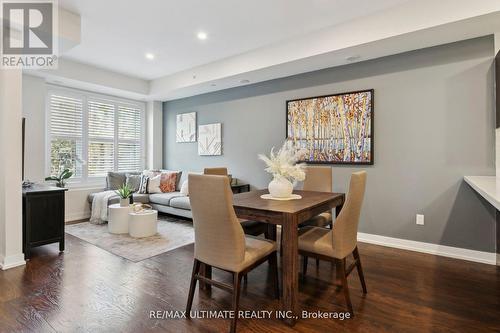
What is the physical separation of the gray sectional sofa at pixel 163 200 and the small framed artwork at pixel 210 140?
3.30 ft

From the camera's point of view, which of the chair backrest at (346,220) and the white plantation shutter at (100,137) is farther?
the white plantation shutter at (100,137)

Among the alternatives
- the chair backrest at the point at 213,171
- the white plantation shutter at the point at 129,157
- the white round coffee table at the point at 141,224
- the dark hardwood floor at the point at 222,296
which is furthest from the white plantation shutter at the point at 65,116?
the chair backrest at the point at 213,171

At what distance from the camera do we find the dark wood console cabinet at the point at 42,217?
A: 9.93 ft

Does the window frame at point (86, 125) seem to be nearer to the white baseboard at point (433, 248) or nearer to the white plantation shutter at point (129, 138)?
the white plantation shutter at point (129, 138)

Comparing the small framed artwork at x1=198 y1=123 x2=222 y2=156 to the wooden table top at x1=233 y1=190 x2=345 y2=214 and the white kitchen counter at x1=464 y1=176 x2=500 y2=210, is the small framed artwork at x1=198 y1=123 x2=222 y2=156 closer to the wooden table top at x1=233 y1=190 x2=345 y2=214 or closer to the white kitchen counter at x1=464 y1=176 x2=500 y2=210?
the wooden table top at x1=233 y1=190 x2=345 y2=214

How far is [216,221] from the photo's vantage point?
1.83 meters

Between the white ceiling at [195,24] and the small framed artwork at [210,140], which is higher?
the white ceiling at [195,24]

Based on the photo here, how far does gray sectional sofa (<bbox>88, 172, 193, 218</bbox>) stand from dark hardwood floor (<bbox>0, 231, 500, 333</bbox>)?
4.88ft

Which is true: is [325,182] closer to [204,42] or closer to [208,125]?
[204,42]

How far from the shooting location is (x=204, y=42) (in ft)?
12.5

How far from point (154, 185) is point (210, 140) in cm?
140

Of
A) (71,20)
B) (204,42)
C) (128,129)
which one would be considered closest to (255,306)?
(204,42)

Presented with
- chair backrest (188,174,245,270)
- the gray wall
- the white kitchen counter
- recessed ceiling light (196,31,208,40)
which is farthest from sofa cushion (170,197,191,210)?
the white kitchen counter

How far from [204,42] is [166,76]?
73.6 inches
